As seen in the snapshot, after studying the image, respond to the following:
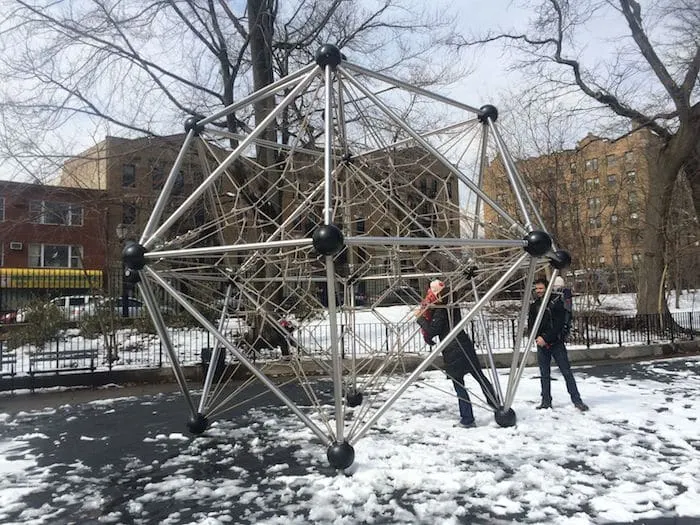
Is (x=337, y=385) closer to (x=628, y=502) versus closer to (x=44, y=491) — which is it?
(x=628, y=502)

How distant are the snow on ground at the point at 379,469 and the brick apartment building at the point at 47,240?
9.34m

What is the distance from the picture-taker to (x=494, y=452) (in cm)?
585

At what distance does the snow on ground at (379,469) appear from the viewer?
174 inches

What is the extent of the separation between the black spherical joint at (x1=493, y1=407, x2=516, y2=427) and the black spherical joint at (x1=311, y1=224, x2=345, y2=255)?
368 centimetres

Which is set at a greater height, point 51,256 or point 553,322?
point 51,256

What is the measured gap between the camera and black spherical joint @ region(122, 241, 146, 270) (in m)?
5.12

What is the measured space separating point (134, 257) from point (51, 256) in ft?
122

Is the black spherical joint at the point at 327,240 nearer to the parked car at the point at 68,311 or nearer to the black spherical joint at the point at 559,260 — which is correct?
the black spherical joint at the point at 559,260

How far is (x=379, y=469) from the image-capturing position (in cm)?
536

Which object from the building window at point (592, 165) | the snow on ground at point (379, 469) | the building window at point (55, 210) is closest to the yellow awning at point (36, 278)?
the building window at point (55, 210)

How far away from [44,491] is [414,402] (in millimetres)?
5237

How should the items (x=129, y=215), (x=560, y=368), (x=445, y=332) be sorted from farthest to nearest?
(x=129, y=215), (x=560, y=368), (x=445, y=332)

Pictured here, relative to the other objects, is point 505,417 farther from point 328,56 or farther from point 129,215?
point 129,215

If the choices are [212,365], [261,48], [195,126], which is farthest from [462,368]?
[261,48]
